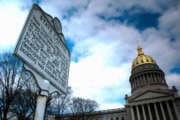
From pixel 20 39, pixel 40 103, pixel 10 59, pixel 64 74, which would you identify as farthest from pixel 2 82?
pixel 20 39

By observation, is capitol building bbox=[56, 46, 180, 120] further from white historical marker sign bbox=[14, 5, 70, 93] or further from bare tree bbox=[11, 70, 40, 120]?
white historical marker sign bbox=[14, 5, 70, 93]

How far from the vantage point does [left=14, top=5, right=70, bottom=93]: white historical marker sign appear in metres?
5.36

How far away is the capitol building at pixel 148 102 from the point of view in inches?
1510

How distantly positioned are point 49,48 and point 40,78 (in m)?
1.52

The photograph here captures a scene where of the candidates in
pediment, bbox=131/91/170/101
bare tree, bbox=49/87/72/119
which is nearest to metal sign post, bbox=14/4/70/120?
bare tree, bbox=49/87/72/119

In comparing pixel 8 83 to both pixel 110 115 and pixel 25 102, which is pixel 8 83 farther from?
pixel 110 115

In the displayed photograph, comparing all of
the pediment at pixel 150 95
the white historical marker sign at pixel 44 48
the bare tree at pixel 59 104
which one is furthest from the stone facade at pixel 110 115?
the white historical marker sign at pixel 44 48

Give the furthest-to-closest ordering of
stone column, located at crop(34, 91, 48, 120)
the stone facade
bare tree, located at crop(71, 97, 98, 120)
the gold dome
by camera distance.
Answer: the gold dome → the stone facade → bare tree, located at crop(71, 97, 98, 120) → stone column, located at crop(34, 91, 48, 120)

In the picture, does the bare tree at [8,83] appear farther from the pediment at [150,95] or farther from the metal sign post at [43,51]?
the pediment at [150,95]

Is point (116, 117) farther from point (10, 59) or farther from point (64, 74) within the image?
point (64, 74)

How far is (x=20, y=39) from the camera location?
5098 mm

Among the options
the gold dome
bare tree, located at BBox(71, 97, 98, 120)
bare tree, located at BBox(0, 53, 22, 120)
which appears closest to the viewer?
bare tree, located at BBox(0, 53, 22, 120)

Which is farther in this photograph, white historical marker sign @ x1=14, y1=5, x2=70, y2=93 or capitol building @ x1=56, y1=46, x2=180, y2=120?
capitol building @ x1=56, y1=46, x2=180, y2=120

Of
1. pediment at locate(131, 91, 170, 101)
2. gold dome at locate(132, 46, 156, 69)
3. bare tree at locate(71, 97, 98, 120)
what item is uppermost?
gold dome at locate(132, 46, 156, 69)
